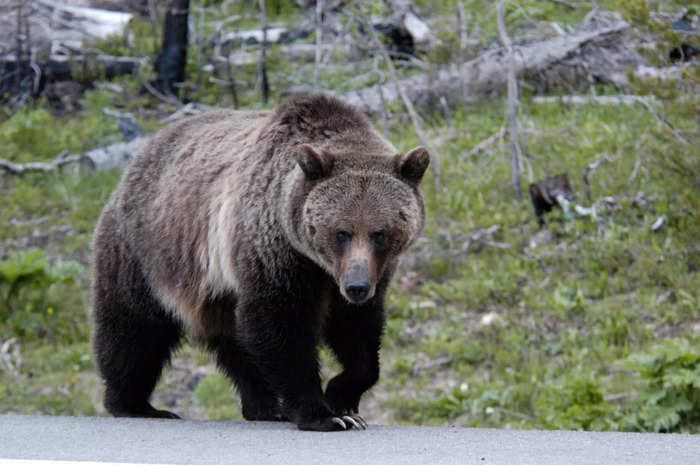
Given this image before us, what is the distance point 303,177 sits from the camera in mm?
5523

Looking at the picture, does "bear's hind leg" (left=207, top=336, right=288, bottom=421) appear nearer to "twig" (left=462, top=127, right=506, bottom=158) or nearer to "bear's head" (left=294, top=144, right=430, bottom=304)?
"bear's head" (left=294, top=144, right=430, bottom=304)

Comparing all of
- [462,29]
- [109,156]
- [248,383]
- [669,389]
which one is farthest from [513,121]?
[248,383]

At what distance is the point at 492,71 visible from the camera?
41.5ft

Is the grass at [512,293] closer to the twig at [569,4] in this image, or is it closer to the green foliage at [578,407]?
the green foliage at [578,407]

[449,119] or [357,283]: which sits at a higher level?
[357,283]

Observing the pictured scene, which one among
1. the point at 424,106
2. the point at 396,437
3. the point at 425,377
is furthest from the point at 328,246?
the point at 424,106

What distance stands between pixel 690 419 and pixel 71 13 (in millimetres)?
9539

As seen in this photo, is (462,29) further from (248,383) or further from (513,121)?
(248,383)

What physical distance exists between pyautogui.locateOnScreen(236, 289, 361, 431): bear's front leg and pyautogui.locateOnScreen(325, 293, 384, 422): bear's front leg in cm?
26

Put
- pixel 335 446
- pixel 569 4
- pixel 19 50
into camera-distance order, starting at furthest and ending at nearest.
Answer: pixel 569 4 < pixel 19 50 < pixel 335 446

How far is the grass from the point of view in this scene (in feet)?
27.8

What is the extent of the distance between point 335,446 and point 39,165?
830 cm

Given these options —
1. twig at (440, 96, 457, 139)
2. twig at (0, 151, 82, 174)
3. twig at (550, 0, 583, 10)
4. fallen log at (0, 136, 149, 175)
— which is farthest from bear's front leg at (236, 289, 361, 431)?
twig at (550, 0, 583, 10)

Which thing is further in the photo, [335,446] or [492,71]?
[492,71]
